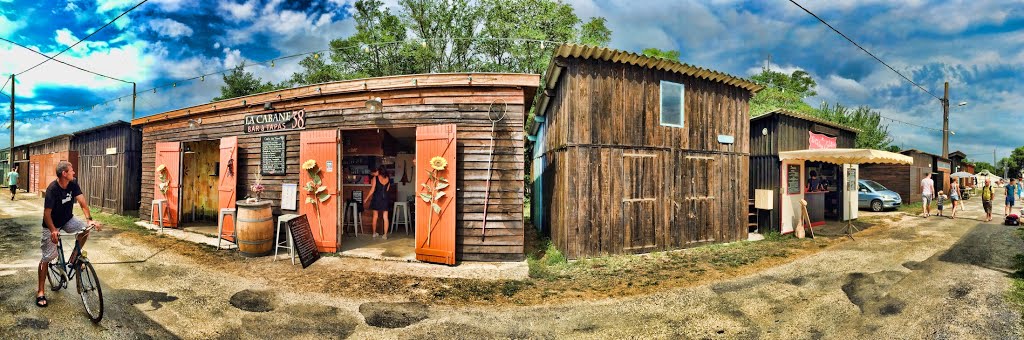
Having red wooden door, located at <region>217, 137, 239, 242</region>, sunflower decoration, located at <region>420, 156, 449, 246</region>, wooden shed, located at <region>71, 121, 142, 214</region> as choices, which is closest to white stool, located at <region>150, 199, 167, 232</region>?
red wooden door, located at <region>217, 137, 239, 242</region>

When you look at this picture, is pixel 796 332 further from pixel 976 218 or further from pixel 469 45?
pixel 469 45

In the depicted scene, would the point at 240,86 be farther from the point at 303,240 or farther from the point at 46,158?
the point at 303,240

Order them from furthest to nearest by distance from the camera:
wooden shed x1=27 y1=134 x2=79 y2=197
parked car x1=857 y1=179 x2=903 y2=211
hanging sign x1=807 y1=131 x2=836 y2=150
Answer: wooden shed x1=27 y1=134 x2=79 y2=197, parked car x1=857 y1=179 x2=903 y2=211, hanging sign x1=807 y1=131 x2=836 y2=150

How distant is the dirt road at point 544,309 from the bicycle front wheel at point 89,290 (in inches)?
5.1

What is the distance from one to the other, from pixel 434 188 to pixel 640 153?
403 centimetres

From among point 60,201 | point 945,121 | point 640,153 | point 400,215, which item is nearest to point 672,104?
point 640,153

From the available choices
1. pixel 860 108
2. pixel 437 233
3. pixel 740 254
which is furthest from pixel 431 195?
pixel 860 108

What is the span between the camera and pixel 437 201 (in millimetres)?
6707

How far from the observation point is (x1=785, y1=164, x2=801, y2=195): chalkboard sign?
10523mm

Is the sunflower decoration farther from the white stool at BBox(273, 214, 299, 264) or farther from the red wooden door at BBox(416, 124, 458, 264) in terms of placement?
the white stool at BBox(273, 214, 299, 264)

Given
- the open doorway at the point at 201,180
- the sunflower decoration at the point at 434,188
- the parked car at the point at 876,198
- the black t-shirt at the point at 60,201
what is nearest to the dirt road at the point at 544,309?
the black t-shirt at the point at 60,201

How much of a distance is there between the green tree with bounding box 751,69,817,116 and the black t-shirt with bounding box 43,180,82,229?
993 inches

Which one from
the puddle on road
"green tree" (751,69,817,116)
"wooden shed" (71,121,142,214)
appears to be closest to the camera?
the puddle on road

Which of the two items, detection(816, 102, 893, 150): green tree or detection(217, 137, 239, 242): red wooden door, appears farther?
detection(816, 102, 893, 150): green tree
